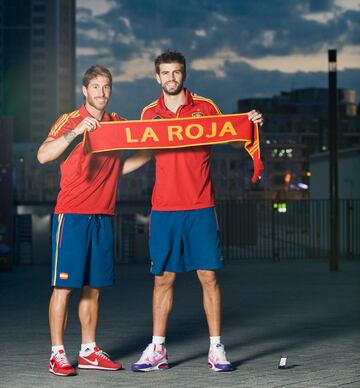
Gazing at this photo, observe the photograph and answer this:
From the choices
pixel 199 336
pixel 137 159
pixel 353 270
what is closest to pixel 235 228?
pixel 353 270

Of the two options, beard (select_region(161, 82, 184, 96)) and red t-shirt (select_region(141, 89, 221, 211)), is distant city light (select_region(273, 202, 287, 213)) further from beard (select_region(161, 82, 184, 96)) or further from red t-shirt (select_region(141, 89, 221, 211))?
beard (select_region(161, 82, 184, 96))

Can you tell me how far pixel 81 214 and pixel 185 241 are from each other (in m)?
0.79

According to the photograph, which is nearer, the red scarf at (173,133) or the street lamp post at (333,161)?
the red scarf at (173,133)

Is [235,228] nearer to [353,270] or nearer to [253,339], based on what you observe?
[353,270]

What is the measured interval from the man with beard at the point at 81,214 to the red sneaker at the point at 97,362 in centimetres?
25

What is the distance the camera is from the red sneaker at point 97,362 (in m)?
7.14

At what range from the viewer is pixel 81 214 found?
6977 mm

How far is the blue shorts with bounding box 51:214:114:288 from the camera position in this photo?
6.93 metres

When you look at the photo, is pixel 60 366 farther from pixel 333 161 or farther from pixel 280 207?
pixel 280 207

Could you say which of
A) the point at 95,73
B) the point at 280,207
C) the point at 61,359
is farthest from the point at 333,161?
the point at 280,207

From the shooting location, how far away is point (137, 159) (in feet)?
23.9

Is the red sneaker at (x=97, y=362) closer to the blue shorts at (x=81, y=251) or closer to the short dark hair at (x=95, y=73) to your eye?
the blue shorts at (x=81, y=251)

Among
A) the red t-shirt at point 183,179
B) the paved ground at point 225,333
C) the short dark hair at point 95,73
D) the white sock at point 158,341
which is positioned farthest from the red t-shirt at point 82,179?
the paved ground at point 225,333

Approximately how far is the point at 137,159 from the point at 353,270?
41.2 feet
